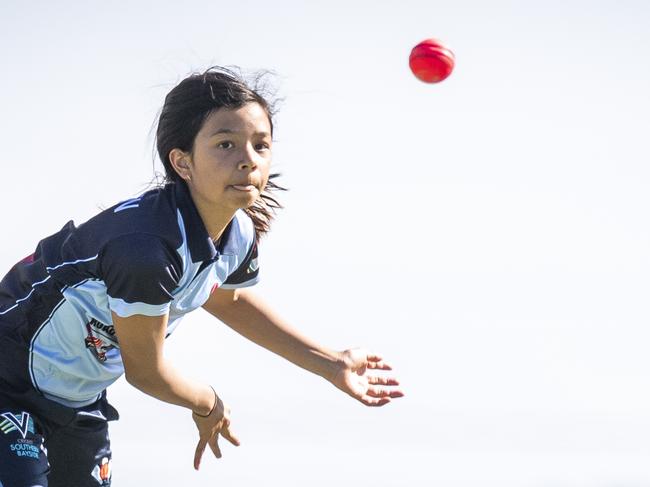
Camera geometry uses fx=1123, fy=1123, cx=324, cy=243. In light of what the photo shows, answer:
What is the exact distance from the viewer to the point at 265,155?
364 cm

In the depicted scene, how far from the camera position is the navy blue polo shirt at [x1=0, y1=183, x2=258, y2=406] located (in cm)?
329

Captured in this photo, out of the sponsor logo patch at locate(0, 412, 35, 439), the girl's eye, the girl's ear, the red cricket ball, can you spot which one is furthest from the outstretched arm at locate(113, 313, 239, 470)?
the red cricket ball

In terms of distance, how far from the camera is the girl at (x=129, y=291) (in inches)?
131

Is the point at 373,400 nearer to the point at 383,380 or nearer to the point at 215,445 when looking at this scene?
the point at 383,380

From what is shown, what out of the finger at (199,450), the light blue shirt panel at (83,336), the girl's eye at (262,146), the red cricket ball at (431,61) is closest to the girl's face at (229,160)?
the girl's eye at (262,146)

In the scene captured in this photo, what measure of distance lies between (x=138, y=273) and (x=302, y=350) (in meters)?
1.06

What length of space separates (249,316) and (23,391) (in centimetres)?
95

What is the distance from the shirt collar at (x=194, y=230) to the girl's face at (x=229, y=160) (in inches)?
2.1

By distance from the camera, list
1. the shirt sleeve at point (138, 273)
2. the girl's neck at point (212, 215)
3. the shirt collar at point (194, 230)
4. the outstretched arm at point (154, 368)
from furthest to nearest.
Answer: the girl's neck at point (212, 215) < the shirt collar at point (194, 230) < the outstretched arm at point (154, 368) < the shirt sleeve at point (138, 273)

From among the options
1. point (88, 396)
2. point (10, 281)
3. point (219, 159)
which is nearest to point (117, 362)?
point (88, 396)

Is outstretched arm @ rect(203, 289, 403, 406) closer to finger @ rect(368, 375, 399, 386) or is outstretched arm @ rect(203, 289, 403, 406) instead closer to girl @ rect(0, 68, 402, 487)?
finger @ rect(368, 375, 399, 386)

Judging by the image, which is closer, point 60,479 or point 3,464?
point 3,464

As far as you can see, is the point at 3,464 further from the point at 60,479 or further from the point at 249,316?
the point at 249,316

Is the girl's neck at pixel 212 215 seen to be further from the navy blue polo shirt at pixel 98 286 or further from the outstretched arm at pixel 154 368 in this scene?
the outstretched arm at pixel 154 368
